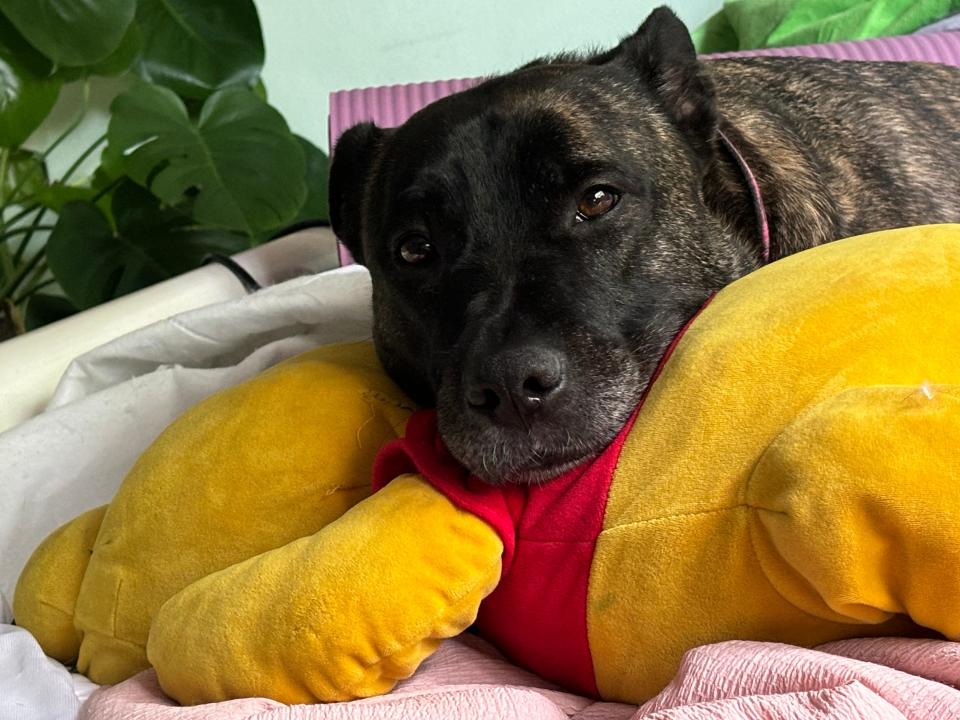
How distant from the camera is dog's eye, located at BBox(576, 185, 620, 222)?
4.55ft

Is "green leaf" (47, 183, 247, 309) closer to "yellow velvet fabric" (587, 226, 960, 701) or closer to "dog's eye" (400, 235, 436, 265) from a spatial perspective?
"dog's eye" (400, 235, 436, 265)

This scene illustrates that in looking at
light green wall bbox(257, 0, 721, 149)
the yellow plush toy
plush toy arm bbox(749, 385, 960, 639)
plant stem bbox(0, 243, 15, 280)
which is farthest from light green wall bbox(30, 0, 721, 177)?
plush toy arm bbox(749, 385, 960, 639)

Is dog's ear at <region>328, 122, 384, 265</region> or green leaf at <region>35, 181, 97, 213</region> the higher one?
dog's ear at <region>328, 122, 384, 265</region>

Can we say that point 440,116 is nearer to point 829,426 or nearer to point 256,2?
point 829,426

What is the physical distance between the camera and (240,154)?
9.44ft

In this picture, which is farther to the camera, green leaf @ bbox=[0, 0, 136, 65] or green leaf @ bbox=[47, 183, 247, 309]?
green leaf @ bbox=[47, 183, 247, 309]

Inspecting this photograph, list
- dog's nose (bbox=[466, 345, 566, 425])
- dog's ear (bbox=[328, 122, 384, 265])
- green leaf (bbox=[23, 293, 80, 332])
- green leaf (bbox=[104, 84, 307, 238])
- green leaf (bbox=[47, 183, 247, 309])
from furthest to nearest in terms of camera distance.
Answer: green leaf (bbox=[23, 293, 80, 332]), green leaf (bbox=[47, 183, 247, 309]), green leaf (bbox=[104, 84, 307, 238]), dog's ear (bbox=[328, 122, 384, 265]), dog's nose (bbox=[466, 345, 566, 425])

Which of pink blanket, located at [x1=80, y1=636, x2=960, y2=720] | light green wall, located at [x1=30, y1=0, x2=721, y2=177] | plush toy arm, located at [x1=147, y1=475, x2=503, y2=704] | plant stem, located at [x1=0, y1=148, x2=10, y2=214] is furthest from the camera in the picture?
light green wall, located at [x1=30, y1=0, x2=721, y2=177]

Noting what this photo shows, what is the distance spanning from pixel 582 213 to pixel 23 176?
9.21ft

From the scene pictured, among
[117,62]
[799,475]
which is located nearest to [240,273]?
[117,62]

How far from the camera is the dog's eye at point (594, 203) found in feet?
4.55

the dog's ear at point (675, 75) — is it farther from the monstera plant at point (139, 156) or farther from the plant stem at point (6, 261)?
the plant stem at point (6, 261)

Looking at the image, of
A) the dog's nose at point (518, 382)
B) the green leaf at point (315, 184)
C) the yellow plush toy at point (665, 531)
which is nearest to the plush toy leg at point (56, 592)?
the yellow plush toy at point (665, 531)

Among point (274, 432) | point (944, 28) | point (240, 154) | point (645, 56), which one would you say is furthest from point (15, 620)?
point (944, 28)
